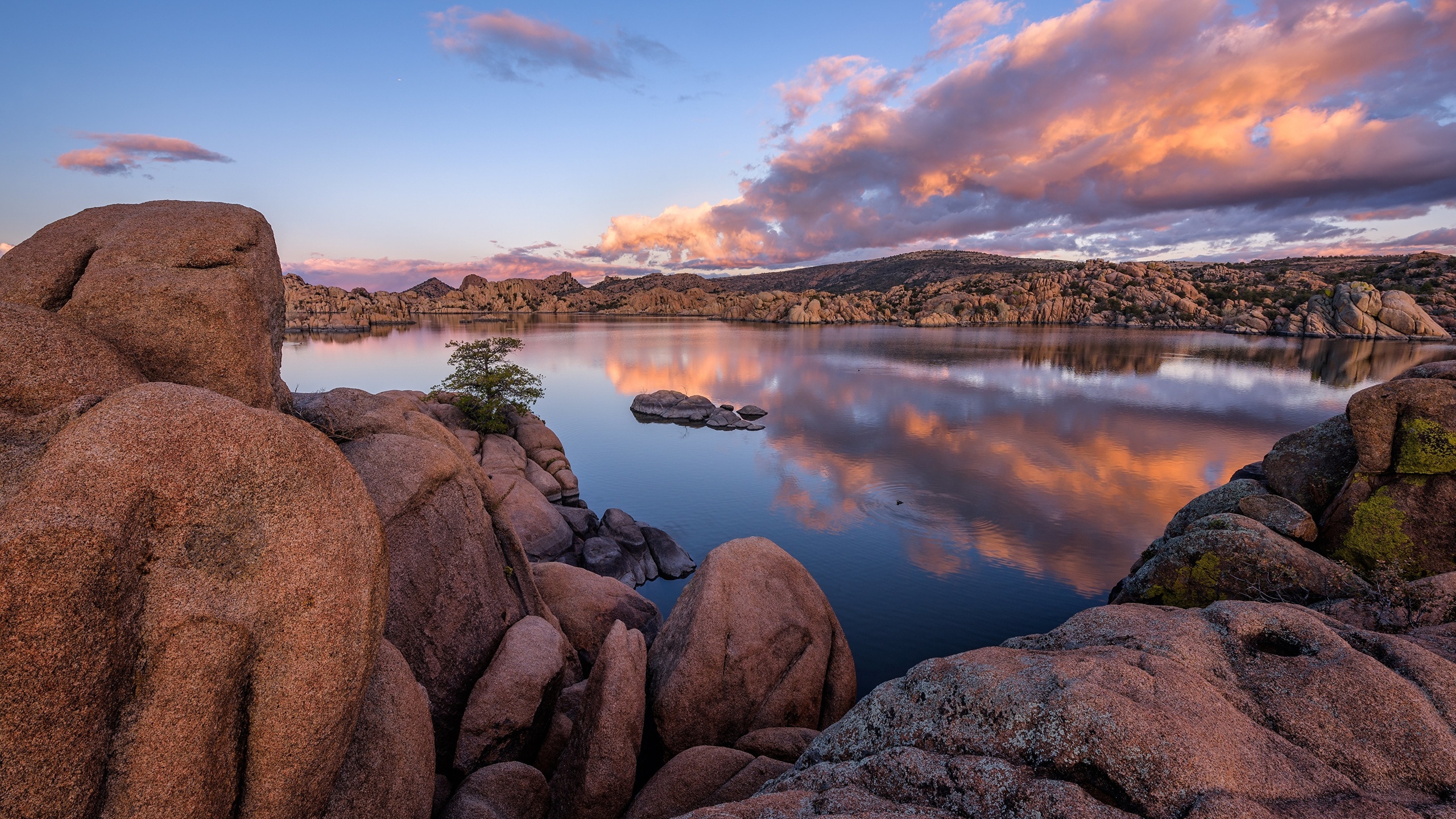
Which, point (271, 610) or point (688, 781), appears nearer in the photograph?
point (271, 610)

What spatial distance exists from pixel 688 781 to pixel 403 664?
4546 mm

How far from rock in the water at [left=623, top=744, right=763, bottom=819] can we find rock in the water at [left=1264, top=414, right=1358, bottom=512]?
61.8ft

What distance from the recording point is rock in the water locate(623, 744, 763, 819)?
27.3 feet

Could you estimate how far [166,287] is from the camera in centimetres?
725

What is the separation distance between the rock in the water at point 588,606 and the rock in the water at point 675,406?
35.2 meters

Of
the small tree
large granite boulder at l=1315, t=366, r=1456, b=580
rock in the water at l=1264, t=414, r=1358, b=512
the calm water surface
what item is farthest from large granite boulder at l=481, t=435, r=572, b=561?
rock in the water at l=1264, t=414, r=1358, b=512

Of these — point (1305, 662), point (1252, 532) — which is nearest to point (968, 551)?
point (1252, 532)

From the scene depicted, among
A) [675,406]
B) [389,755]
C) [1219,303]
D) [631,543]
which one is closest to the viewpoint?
[389,755]

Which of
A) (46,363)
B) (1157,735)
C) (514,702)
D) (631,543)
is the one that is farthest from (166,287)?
(631,543)

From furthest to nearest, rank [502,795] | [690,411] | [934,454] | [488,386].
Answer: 1. [690,411]
2. [934,454]
3. [488,386]
4. [502,795]

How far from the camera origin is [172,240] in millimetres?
7871

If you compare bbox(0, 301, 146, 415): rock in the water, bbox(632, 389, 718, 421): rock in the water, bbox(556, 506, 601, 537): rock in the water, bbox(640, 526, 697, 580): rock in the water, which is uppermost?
bbox(0, 301, 146, 415): rock in the water

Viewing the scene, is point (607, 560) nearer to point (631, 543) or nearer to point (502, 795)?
point (631, 543)

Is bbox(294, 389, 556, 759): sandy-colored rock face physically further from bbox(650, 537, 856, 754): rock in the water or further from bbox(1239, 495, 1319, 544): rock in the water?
bbox(1239, 495, 1319, 544): rock in the water
